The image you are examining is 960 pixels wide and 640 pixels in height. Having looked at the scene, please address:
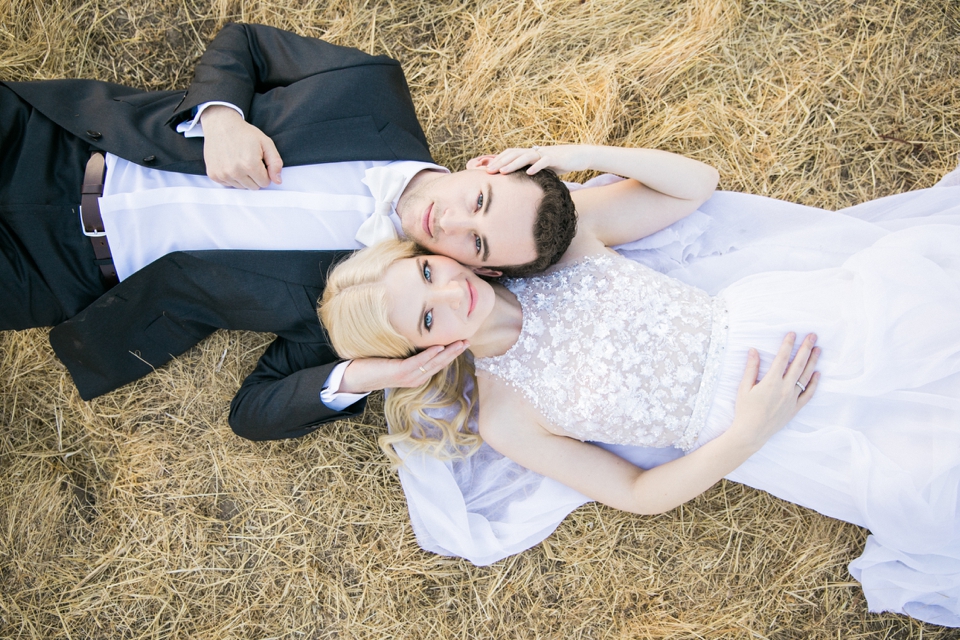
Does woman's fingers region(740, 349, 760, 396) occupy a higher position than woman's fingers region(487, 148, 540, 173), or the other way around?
woman's fingers region(487, 148, 540, 173)

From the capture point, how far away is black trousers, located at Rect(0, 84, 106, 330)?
338cm

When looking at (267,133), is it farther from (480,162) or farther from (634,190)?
(634,190)

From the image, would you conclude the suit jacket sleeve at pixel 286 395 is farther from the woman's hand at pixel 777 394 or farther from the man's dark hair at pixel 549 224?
the woman's hand at pixel 777 394

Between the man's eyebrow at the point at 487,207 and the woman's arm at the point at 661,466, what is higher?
the man's eyebrow at the point at 487,207

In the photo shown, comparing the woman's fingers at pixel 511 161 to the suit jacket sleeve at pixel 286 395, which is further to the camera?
the suit jacket sleeve at pixel 286 395

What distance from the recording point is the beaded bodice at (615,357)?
3.34 m

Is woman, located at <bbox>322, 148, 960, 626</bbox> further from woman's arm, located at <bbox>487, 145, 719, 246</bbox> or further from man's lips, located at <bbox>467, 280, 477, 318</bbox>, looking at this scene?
woman's arm, located at <bbox>487, 145, 719, 246</bbox>

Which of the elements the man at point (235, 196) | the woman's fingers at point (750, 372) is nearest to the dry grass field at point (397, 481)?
the man at point (235, 196)

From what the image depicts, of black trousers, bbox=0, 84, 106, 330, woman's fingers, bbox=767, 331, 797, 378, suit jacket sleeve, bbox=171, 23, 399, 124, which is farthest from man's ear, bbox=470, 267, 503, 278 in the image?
black trousers, bbox=0, 84, 106, 330

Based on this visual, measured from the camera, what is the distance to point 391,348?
128 inches

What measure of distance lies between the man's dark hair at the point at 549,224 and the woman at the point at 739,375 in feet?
0.39

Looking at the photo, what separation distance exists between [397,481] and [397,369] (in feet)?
3.93

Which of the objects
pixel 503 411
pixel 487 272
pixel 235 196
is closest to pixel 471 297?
pixel 487 272

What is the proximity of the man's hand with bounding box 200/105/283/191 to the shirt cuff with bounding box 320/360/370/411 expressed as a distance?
1.14m
